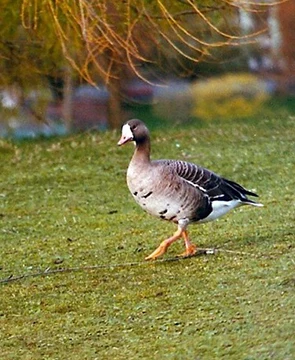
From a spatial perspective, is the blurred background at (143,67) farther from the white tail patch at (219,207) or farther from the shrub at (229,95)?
the white tail patch at (219,207)

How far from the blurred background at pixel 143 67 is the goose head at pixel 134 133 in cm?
271

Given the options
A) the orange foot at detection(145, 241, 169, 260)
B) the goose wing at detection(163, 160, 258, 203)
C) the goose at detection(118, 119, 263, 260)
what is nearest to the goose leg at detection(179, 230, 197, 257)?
the goose at detection(118, 119, 263, 260)

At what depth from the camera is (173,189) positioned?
6.25 metres

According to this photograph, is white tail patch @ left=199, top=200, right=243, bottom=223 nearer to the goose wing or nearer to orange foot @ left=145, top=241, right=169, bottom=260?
the goose wing

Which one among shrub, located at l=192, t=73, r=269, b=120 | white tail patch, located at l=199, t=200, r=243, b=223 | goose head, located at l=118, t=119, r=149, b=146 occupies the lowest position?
shrub, located at l=192, t=73, r=269, b=120

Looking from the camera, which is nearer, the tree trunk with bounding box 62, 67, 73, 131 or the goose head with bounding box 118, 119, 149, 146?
the goose head with bounding box 118, 119, 149, 146

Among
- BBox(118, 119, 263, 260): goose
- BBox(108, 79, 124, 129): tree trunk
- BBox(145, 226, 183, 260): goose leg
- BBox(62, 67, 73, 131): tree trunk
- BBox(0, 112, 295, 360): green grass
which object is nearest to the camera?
BBox(0, 112, 295, 360): green grass

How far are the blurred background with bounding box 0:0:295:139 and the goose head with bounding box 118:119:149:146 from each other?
271cm

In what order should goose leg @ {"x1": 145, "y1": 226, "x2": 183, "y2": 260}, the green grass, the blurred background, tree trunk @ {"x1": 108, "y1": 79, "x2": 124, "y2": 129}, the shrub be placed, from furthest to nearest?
tree trunk @ {"x1": 108, "y1": 79, "x2": 124, "y2": 129}
the shrub
the blurred background
goose leg @ {"x1": 145, "y1": 226, "x2": 183, "y2": 260}
the green grass

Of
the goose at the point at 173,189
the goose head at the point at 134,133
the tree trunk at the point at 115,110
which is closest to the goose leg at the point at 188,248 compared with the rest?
the goose at the point at 173,189

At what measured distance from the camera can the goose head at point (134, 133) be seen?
647 cm

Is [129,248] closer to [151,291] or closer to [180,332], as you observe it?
[151,291]

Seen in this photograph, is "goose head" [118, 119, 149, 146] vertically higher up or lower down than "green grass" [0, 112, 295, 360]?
higher up

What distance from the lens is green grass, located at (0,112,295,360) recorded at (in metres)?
4.88
